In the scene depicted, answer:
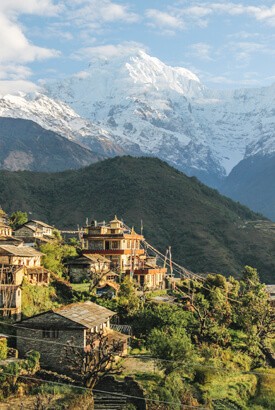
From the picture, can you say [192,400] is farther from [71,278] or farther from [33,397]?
[71,278]

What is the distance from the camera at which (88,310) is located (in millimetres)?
49750

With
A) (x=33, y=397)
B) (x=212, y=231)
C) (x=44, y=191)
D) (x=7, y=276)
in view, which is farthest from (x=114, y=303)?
(x=44, y=191)

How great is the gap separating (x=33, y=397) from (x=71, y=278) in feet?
93.1

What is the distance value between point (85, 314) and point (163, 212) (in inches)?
5001

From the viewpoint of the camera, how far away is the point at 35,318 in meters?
45.7

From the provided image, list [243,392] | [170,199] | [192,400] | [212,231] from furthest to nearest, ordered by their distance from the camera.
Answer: [170,199]
[212,231]
[243,392]
[192,400]

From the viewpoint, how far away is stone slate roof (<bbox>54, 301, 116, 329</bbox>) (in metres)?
45.7

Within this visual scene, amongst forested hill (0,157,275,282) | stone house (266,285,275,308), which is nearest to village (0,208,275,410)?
stone house (266,285,275,308)

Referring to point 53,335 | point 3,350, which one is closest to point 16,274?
point 53,335

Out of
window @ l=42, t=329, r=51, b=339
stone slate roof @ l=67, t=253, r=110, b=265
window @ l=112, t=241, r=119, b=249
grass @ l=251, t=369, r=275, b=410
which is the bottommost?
grass @ l=251, t=369, r=275, b=410

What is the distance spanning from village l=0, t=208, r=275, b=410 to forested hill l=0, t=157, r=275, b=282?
63.2 metres

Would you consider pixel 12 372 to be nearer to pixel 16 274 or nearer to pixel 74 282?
pixel 16 274

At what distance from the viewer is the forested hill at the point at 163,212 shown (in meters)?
150

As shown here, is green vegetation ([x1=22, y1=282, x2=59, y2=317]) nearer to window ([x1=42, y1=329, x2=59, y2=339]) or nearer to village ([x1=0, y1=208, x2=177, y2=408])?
village ([x1=0, y1=208, x2=177, y2=408])
